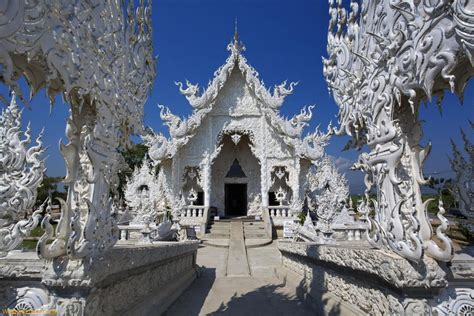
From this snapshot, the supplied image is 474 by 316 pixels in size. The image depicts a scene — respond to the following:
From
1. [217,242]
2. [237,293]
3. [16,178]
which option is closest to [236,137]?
[217,242]

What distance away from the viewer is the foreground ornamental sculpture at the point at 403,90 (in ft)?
6.89

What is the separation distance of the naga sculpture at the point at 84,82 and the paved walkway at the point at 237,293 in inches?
99.0

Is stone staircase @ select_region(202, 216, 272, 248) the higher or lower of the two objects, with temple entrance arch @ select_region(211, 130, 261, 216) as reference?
lower

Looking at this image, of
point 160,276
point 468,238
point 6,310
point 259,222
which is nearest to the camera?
point 6,310

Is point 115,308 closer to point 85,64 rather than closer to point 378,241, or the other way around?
point 85,64

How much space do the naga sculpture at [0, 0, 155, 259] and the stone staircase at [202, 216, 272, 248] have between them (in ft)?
29.1

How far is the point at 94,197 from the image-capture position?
2561 mm

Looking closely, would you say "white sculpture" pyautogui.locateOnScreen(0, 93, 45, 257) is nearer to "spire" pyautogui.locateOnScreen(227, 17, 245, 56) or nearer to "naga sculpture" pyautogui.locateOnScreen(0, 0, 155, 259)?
"naga sculpture" pyautogui.locateOnScreen(0, 0, 155, 259)

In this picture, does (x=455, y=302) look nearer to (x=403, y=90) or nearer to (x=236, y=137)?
(x=403, y=90)

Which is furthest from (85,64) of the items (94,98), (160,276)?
(160,276)

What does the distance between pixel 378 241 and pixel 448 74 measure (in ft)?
4.98

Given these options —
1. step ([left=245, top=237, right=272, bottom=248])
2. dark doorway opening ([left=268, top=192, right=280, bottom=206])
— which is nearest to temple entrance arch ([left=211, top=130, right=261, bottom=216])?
dark doorway opening ([left=268, top=192, right=280, bottom=206])

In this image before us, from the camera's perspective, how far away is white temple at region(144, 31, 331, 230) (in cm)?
1439

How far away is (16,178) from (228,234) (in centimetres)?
898
